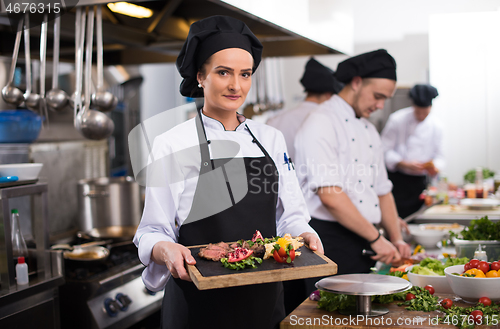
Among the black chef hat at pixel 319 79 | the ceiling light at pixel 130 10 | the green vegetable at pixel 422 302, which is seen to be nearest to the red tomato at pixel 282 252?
the green vegetable at pixel 422 302

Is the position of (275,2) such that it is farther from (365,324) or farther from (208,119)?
(365,324)

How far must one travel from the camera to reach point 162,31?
8.04 ft

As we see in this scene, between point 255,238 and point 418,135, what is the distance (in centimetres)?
387

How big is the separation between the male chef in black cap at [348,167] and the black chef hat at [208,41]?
79 cm

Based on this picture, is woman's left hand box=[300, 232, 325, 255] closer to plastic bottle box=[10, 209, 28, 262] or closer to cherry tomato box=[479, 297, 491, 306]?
cherry tomato box=[479, 297, 491, 306]

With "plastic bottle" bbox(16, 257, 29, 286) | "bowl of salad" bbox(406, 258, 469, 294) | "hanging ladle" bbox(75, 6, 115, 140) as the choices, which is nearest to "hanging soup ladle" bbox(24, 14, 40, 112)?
"hanging ladle" bbox(75, 6, 115, 140)

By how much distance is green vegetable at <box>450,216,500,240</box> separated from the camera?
2059 mm

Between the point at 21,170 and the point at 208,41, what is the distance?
39.6 inches

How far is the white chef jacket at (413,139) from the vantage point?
4.74m

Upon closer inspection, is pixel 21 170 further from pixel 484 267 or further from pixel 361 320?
pixel 484 267

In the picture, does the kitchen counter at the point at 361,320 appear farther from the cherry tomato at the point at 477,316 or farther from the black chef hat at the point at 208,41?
the black chef hat at the point at 208,41

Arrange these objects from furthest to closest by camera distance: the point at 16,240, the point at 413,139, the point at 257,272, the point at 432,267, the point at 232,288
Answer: the point at 413,139, the point at 16,240, the point at 432,267, the point at 232,288, the point at 257,272

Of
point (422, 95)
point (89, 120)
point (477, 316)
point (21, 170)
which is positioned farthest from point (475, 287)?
point (422, 95)

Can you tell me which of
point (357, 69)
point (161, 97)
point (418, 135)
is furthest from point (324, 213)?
point (161, 97)
